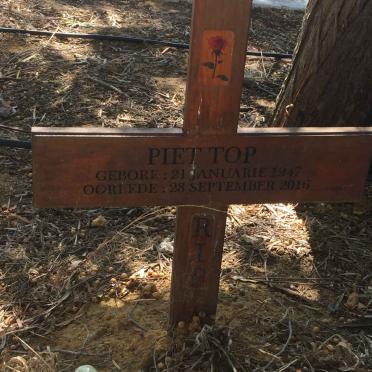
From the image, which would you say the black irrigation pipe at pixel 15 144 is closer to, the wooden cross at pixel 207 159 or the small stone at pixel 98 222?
the small stone at pixel 98 222

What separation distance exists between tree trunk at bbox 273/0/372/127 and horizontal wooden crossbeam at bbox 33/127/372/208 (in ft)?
3.80

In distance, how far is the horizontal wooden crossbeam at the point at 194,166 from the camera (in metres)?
1.94

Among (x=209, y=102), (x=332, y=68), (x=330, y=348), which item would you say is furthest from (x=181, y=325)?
(x=332, y=68)

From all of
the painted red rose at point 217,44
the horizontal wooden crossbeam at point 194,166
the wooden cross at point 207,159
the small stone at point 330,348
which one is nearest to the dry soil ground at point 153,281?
the small stone at point 330,348

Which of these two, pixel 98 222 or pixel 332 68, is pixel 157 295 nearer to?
pixel 98 222

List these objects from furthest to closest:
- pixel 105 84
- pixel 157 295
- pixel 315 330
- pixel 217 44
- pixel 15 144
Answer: pixel 105 84 → pixel 15 144 → pixel 157 295 → pixel 315 330 → pixel 217 44

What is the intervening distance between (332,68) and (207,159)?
1.46 meters

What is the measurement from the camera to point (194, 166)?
2.03 meters

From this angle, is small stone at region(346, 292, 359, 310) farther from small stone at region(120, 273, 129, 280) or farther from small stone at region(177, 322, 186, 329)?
small stone at region(120, 273, 129, 280)

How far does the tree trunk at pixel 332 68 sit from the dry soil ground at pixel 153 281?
48 cm

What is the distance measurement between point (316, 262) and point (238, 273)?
0.39m

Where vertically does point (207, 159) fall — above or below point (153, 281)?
above

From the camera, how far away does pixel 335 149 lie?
82.7 inches

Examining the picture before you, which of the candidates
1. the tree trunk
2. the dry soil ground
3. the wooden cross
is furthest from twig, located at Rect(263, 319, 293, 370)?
the tree trunk
